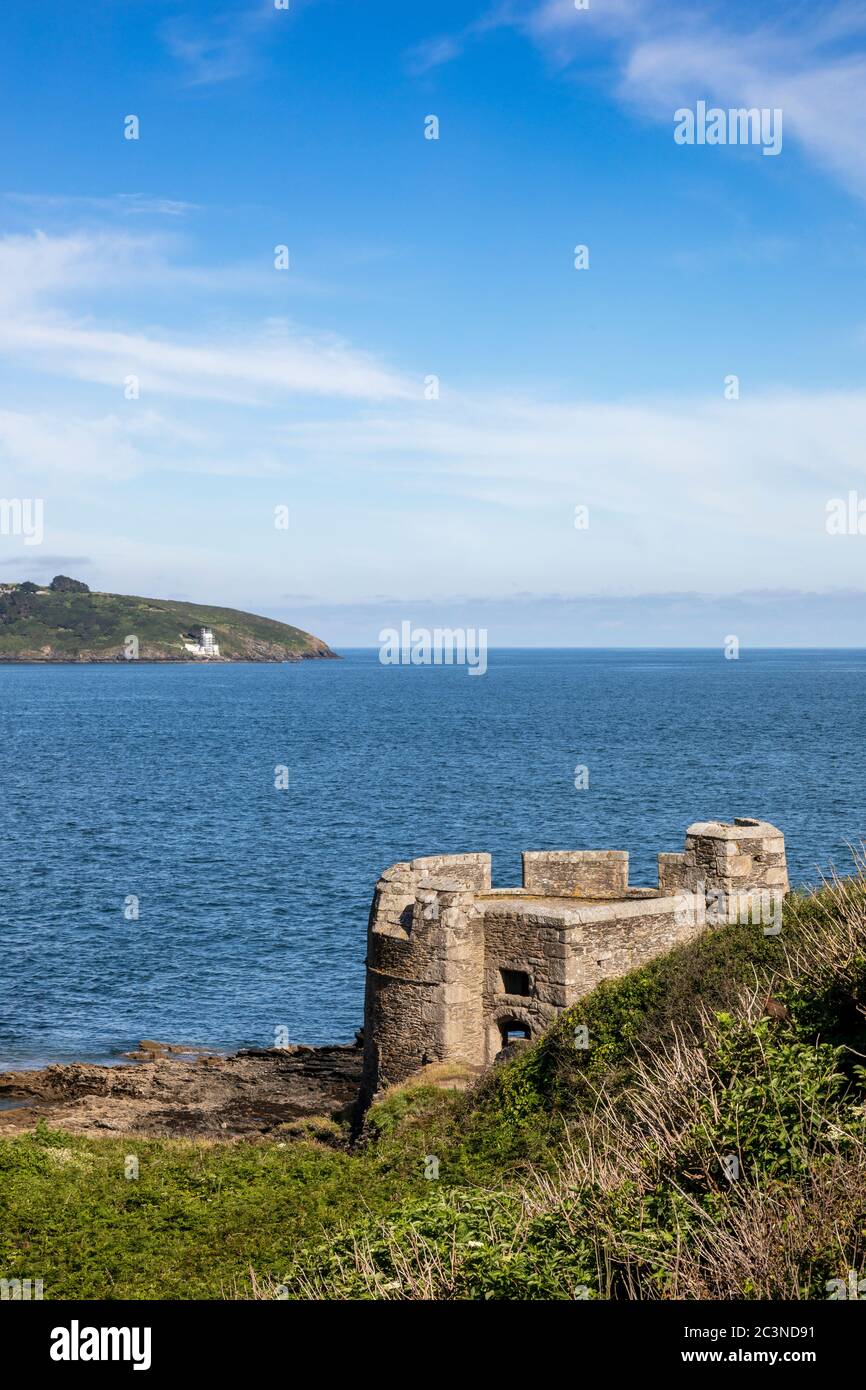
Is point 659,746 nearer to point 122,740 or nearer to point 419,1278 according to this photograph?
point 122,740

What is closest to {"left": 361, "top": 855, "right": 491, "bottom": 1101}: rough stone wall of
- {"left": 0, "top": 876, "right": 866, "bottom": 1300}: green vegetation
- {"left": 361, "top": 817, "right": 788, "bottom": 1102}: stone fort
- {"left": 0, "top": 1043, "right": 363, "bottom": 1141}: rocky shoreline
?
{"left": 361, "top": 817, "right": 788, "bottom": 1102}: stone fort

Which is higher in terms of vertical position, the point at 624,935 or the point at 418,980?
the point at 624,935

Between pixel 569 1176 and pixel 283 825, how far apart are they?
187ft

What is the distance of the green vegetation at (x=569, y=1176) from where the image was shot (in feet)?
34.9

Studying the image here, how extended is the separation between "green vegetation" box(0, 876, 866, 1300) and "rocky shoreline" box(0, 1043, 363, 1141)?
3904mm

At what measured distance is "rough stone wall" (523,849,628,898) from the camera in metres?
27.6

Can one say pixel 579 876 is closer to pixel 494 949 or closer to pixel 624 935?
pixel 624 935

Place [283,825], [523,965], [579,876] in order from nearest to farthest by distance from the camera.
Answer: [523,965], [579,876], [283,825]

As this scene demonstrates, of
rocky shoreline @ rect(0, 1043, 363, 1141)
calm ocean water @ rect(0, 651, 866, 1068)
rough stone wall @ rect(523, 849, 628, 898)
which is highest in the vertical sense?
rough stone wall @ rect(523, 849, 628, 898)

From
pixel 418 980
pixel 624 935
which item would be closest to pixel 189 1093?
pixel 418 980

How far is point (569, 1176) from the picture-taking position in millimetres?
14359

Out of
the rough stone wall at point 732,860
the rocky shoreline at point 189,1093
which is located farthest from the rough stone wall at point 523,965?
the rocky shoreline at point 189,1093

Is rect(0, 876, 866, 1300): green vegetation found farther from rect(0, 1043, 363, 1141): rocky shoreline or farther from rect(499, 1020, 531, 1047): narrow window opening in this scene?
rect(0, 1043, 363, 1141): rocky shoreline

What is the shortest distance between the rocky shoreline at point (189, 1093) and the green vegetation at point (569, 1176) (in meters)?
3.90
